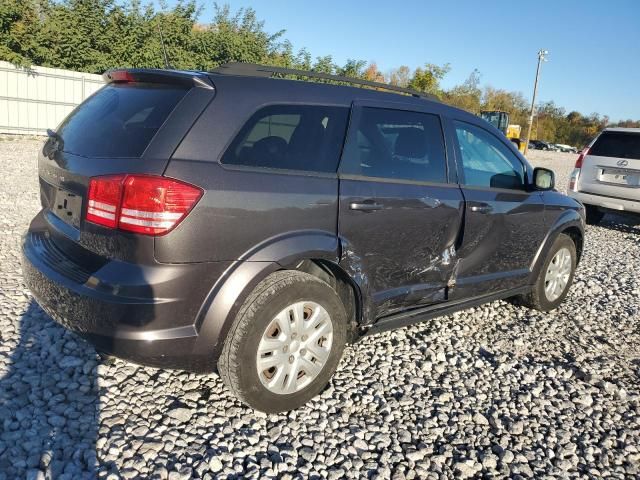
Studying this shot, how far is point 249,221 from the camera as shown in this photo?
2.52 meters

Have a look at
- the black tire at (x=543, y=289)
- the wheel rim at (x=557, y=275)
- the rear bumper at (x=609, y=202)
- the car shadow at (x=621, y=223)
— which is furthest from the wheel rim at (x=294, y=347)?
the car shadow at (x=621, y=223)

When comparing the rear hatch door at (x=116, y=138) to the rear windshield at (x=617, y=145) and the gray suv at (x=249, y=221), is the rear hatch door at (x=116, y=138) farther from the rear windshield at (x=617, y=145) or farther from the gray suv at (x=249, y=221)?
the rear windshield at (x=617, y=145)

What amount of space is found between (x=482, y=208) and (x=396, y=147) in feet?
2.86

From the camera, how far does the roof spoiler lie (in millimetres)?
2583

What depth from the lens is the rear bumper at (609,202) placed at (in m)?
8.88

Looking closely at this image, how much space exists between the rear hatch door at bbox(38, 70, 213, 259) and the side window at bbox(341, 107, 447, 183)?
944 mm

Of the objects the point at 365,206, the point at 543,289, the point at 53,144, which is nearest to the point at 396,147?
the point at 365,206

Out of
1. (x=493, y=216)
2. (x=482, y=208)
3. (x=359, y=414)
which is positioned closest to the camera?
(x=359, y=414)

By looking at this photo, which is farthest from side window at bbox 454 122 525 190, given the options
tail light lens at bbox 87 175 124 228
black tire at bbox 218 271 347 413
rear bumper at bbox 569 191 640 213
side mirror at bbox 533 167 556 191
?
rear bumper at bbox 569 191 640 213

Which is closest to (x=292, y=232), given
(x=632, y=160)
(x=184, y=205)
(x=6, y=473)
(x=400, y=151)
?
(x=184, y=205)

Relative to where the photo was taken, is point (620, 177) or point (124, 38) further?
point (124, 38)

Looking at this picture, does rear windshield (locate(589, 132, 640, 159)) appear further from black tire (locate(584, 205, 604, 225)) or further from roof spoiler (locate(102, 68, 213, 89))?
roof spoiler (locate(102, 68, 213, 89))

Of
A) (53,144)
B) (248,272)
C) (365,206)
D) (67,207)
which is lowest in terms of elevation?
(248,272)

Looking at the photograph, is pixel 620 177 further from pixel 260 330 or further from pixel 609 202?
pixel 260 330
